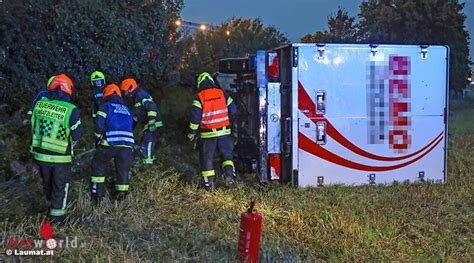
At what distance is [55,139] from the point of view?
219 inches

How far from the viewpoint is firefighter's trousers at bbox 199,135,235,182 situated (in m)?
7.18

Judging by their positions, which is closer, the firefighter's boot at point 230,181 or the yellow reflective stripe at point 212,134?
the yellow reflective stripe at point 212,134

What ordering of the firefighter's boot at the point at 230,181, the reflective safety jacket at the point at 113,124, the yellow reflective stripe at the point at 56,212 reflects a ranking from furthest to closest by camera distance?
the firefighter's boot at the point at 230,181
the reflective safety jacket at the point at 113,124
the yellow reflective stripe at the point at 56,212

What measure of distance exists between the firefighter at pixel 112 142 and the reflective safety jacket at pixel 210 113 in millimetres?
1040

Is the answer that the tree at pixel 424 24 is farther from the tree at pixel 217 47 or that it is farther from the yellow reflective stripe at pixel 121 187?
the yellow reflective stripe at pixel 121 187

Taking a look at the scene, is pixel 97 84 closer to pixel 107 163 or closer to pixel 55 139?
pixel 107 163

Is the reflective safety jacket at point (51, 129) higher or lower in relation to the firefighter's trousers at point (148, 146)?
higher

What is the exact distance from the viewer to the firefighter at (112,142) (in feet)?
20.4

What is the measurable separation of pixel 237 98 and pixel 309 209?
9.08ft

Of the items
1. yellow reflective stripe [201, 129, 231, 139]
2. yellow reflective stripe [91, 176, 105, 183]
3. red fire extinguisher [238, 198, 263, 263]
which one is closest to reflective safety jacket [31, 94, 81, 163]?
yellow reflective stripe [91, 176, 105, 183]

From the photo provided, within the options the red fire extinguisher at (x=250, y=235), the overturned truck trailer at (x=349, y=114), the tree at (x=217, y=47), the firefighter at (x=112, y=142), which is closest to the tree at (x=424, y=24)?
the tree at (x=217, y=47)

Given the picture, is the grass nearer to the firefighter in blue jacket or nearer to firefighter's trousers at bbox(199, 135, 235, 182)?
firefighter's trousers at bbox(199, 135, 235, 182)

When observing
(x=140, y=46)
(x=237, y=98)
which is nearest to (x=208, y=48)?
(x=140, y=46)

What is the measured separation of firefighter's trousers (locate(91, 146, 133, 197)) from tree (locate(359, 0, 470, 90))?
2393 centimetres
